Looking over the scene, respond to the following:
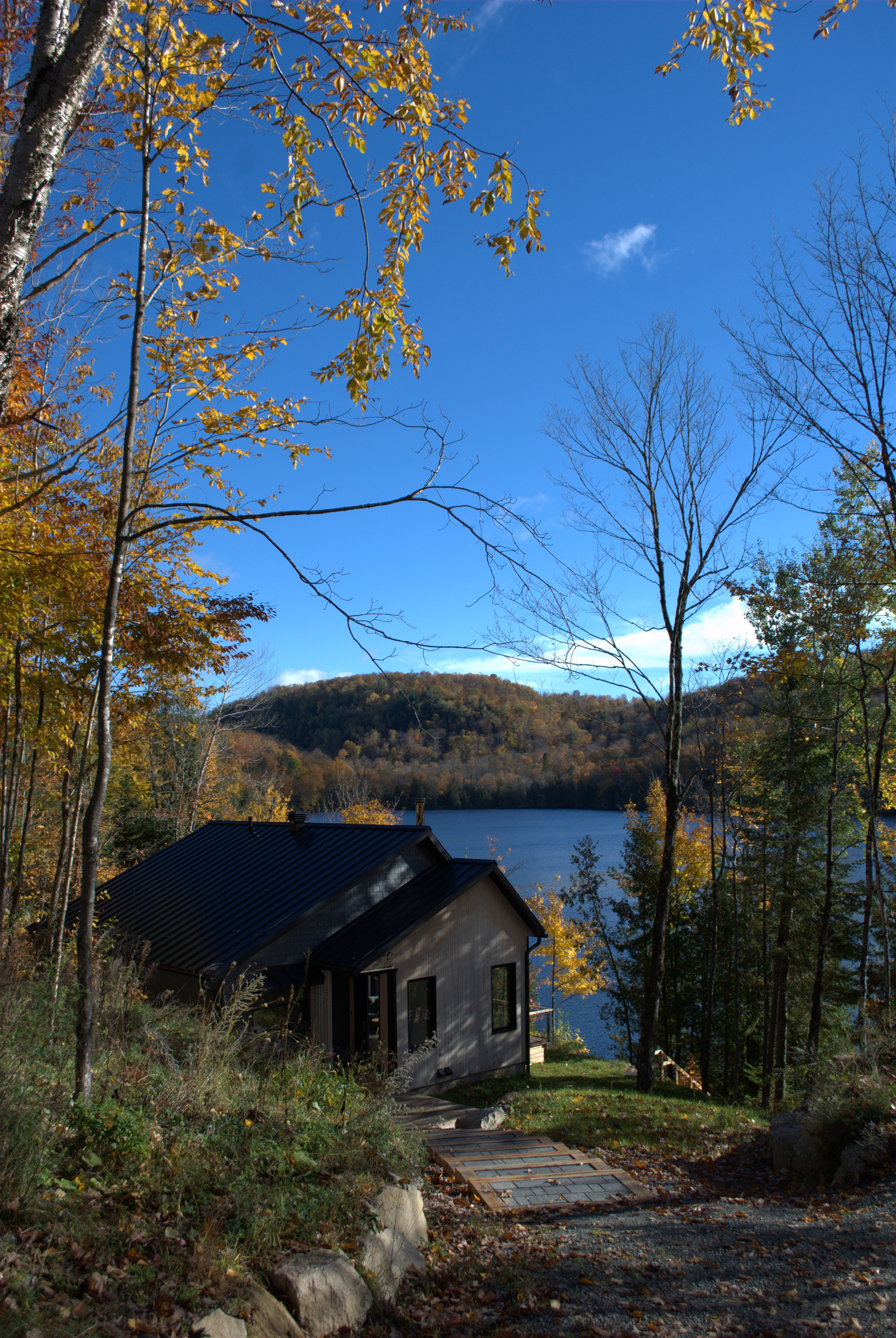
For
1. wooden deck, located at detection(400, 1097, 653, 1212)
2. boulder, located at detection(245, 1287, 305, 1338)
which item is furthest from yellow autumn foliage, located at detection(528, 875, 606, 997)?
boulder, located at detection(245, 1287, 305, 1338)

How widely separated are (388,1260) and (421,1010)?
965 centimetres

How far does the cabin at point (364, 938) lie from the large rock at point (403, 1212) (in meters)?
6.61

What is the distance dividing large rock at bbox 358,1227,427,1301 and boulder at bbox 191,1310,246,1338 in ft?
3.33

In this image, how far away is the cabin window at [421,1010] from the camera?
13.2 metres

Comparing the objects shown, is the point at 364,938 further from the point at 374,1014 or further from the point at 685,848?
the point at 685,848

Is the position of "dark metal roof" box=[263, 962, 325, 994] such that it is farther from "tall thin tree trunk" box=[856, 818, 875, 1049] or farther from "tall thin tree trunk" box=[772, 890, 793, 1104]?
"tall thin tree trunk" box=[772, 890, 793, 1104]

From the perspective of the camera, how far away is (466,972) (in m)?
14.2

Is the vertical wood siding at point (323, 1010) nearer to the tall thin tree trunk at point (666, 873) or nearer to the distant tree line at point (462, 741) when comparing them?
the distant tree line at point (462, 741)

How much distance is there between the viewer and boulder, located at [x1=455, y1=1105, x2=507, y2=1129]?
30.7 feet

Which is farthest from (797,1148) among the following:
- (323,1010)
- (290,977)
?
(290,977)

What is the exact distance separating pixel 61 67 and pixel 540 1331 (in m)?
6.81

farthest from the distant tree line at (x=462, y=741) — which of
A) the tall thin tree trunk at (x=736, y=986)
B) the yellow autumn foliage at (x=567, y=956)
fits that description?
the yellow autumn foliage at (x=567, y=956)

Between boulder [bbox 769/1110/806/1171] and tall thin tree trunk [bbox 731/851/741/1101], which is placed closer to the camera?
boulder [bbox 769/1110/806/1171]

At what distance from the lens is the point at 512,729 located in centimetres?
1702
